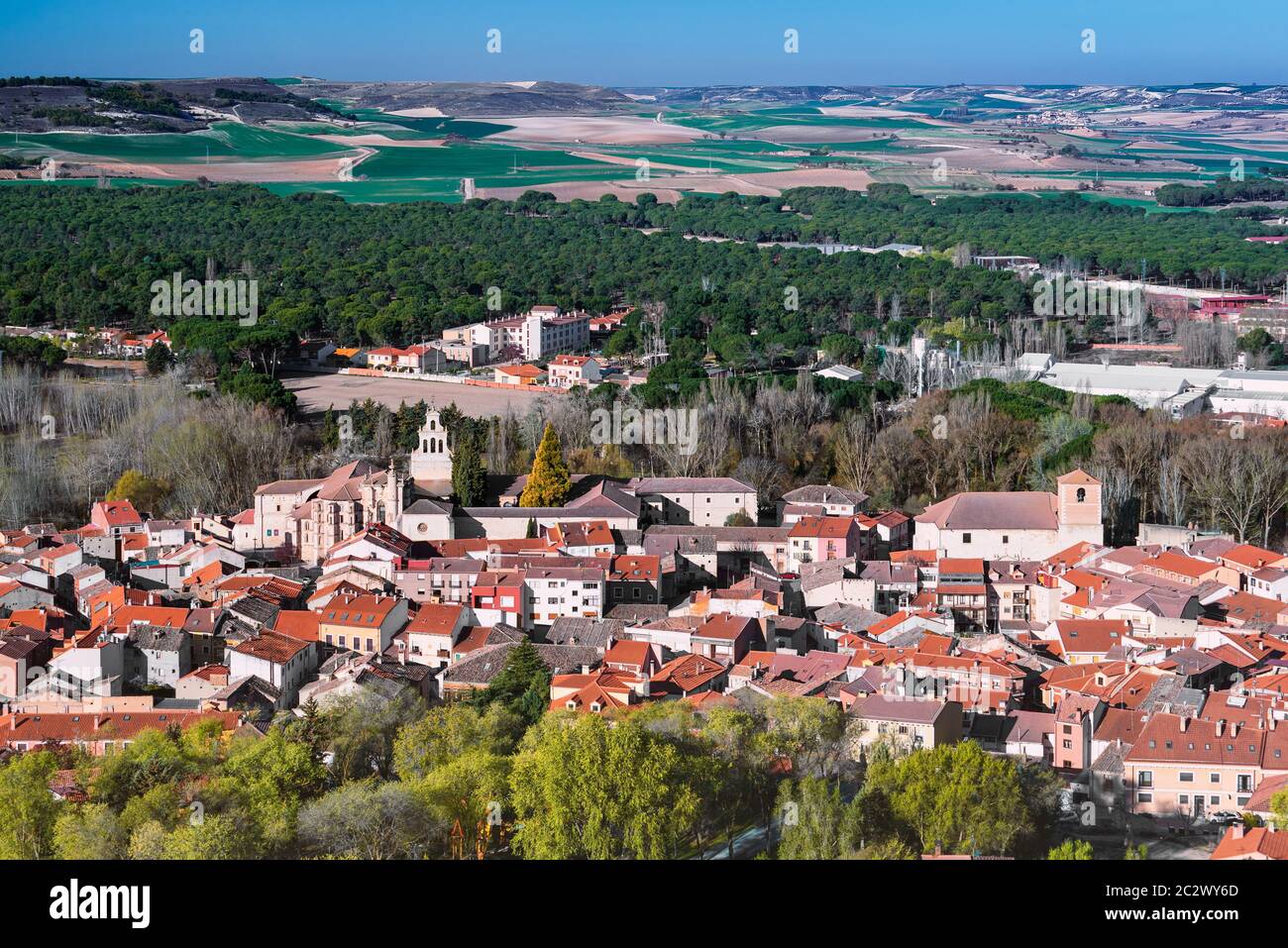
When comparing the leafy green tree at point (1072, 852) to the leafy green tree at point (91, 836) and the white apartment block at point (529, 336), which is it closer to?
the leafy green tree at point (91, 836)

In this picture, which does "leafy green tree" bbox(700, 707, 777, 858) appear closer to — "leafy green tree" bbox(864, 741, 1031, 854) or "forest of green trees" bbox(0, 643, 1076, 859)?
"forest of green trees" bbox(0, 643, 1076, 859)

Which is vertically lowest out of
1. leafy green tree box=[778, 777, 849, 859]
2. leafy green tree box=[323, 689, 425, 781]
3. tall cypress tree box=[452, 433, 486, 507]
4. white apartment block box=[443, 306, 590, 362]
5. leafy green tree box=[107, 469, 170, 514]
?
leafy green tree box=[323, 689, 425, 781]

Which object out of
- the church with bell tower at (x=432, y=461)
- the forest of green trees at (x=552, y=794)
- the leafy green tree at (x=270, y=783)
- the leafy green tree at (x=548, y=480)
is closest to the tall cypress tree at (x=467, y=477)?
the church with bell tower at (x=432, y=461)

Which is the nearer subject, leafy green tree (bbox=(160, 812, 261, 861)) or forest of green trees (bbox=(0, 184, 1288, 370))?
leafy green tree (bbox=(160, 812, 261, 861))

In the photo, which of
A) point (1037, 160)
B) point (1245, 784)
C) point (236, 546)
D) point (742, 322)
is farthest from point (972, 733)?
point (1037, 160)

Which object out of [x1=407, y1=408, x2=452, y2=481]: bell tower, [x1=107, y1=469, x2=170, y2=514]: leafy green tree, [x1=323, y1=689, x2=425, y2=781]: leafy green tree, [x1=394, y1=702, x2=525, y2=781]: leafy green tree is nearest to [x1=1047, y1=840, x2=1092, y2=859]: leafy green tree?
[x1=394, y1=702, x2=525, y2=781]: leafy green tree

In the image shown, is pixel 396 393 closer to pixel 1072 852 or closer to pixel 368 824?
pixel 368 824
